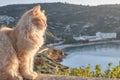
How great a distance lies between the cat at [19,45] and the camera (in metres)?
4.50

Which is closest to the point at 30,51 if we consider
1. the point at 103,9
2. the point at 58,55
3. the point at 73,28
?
the point at 58,55

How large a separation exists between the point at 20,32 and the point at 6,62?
0.48 metres

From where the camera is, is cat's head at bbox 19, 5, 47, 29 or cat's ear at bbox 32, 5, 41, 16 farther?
cat's ear at bbox 32, 5, 41, 16

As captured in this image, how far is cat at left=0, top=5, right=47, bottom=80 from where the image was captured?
4.50 m

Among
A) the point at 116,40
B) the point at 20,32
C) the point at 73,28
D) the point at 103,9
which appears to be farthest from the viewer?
the point at 103,9

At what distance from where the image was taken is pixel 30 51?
4.55 m

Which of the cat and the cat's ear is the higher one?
the cat's ear

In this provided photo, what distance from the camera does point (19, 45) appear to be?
4.49 m

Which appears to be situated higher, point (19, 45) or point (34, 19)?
point (34, 19)

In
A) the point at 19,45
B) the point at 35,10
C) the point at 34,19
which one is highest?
the point at 35,10

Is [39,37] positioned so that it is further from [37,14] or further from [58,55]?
[58,55]

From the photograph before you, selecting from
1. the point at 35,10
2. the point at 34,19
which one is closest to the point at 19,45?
the point at 34,19

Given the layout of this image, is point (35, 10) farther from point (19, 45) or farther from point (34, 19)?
point (19, 45)

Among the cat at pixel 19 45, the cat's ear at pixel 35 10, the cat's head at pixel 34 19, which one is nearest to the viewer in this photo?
the cat at pixel 19 45
